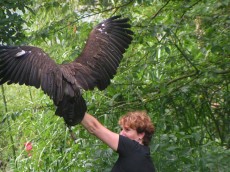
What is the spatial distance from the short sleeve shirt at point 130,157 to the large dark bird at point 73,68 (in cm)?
32

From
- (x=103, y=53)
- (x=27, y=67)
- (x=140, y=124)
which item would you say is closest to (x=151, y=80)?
(x=103, y=53)

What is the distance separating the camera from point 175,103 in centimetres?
591

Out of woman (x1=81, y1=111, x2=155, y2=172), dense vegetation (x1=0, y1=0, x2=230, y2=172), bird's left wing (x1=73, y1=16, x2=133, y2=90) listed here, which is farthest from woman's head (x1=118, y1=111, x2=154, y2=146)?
dense vegetation (x1=0, y1=0, x2=230, y2=172)

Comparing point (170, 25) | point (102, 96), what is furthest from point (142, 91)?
point (170, 25)

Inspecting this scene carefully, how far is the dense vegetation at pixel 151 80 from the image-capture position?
5227 millimetres

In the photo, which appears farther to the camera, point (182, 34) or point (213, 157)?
point (182, 34)

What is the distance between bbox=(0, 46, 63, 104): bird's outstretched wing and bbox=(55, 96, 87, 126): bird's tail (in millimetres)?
289

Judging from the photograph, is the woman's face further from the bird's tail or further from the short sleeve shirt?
the bird's tail

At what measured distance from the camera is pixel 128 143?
3846 millimetres

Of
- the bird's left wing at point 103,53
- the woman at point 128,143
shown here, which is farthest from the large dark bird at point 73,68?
the woman at point 128,143

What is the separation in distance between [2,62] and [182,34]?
1.56 meters

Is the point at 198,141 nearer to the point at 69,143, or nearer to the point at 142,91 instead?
the point at 142,91

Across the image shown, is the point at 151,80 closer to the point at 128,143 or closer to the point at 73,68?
the point at 73,68

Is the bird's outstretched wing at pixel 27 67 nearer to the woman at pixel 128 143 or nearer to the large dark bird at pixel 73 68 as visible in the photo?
the large dark bird at pixel 73 68
